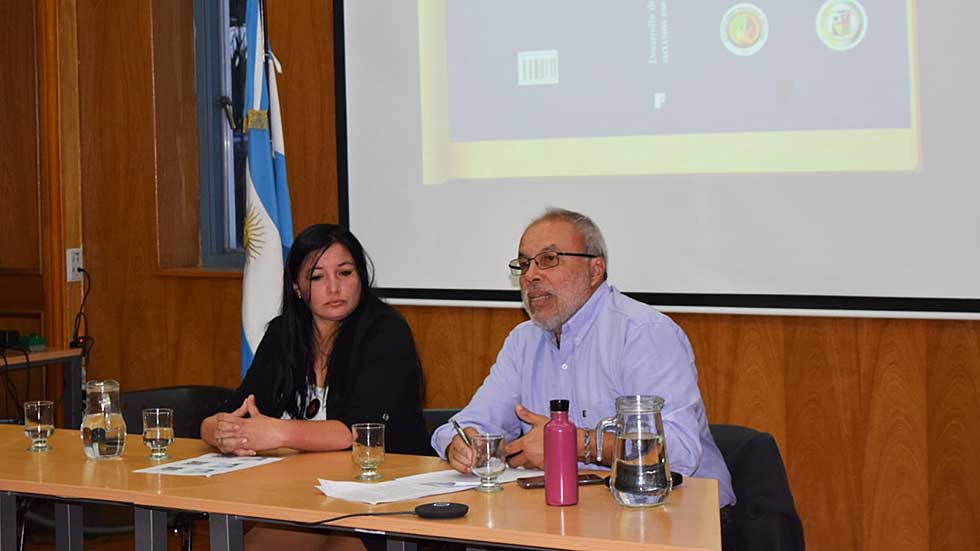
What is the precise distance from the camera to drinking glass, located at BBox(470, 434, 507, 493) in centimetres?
238

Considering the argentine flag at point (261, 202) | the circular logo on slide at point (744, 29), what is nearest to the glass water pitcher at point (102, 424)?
the argentine flag at point (261, 202)

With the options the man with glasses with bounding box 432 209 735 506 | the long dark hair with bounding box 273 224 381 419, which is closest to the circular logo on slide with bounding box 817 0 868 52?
the man with glasses with bounding box 432 209 735 506

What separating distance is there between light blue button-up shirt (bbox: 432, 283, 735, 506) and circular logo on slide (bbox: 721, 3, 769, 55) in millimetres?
1266

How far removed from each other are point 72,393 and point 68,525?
6.94 feet

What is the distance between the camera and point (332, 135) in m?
4.68

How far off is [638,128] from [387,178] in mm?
1055

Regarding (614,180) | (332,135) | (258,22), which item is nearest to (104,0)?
(258,22)

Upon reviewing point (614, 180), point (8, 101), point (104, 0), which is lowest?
point (614, 180)

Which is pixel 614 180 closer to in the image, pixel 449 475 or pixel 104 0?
pixel 449 475

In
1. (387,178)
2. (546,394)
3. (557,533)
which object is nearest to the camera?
(557,533)

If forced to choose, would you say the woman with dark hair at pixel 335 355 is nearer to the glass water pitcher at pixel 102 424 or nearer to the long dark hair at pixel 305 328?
the long dark hair at pixel 305 328

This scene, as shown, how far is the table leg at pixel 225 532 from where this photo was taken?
239 cm

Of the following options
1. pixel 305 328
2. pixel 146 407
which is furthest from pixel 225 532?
pixel 146 407

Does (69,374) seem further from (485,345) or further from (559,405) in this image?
(559,405)
